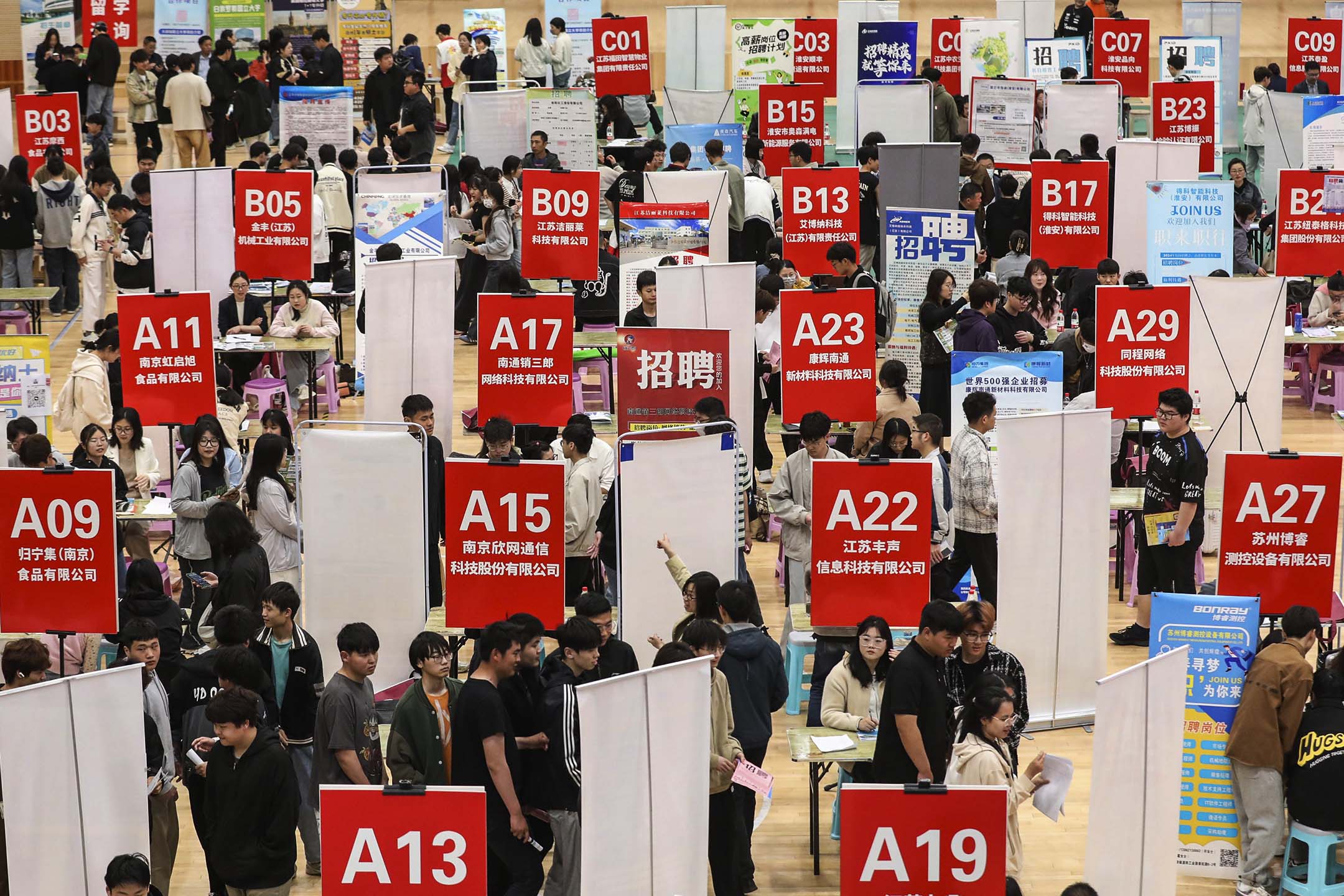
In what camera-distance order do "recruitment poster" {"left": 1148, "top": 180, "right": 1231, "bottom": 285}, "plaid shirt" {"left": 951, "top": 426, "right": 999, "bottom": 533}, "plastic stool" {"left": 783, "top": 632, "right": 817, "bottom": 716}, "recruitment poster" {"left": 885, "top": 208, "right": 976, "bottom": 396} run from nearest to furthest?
1. "plastic stool" {"left": 783, "top": 632, "right": 817, "bottom": 716}
2. "plaid shirt" {"left": 951, "top": 426, "right": 999, "bottom": 533}
3. "recruitment poster" {"left": 885, "top": 208, "right": 976, "bottom": 396}
4. "recruitment poster" {"left": 1148, "top": 180, "right": 1231, "bottom": 285}

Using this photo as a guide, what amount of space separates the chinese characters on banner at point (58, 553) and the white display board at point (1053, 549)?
4.18 meters

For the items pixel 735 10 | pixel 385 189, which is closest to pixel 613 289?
pixel 385 189

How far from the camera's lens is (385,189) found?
1416 cm

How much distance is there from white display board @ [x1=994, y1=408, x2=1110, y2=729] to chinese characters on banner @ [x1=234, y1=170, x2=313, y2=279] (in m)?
6.59

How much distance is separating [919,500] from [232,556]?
3.26 m

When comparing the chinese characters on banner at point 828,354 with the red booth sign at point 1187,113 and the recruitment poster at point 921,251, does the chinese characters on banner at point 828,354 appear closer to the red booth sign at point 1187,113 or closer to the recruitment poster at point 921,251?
the recruitment poster at point 921,251

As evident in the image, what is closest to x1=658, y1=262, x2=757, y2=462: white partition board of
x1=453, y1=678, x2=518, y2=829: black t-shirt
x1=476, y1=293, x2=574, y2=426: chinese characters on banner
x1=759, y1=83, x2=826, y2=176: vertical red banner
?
x1=476, y1=293, x2=574, y2=426: chinese characters on banner

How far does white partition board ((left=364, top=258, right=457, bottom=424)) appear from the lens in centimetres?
1077

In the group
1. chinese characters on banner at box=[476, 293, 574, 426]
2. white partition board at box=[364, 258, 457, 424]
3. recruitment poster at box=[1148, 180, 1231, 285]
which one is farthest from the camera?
recruitment poster at box=[1148, 180, 1231, 285]

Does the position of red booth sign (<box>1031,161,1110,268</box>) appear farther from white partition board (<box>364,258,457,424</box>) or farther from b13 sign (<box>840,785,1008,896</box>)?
b13 sign (<box>840,785,1008,896</box>)

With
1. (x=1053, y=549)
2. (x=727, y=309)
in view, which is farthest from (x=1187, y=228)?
(x=1053, y=549)

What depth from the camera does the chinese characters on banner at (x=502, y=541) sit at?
26.8 ft

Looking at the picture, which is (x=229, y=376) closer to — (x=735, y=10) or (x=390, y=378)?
(x=390, y=378)

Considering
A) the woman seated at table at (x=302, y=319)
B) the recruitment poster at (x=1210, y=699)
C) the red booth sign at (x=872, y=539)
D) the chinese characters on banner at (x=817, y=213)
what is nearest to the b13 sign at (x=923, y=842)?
the recruitment poster at (x=1210, y=699)
